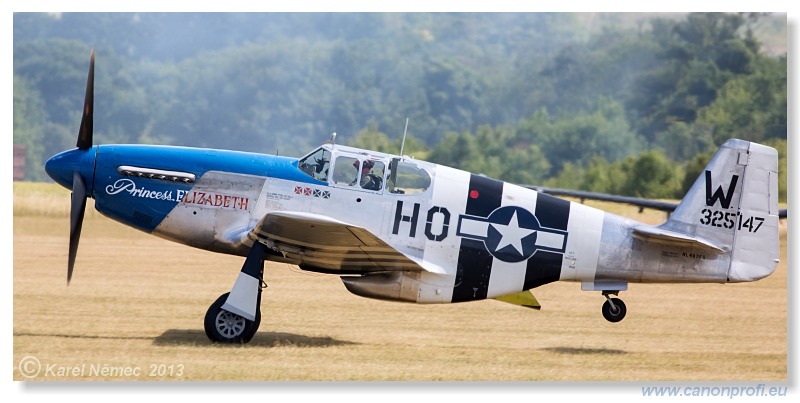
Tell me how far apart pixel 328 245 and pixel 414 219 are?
893 mm

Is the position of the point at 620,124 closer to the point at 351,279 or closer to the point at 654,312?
the point at 654,312

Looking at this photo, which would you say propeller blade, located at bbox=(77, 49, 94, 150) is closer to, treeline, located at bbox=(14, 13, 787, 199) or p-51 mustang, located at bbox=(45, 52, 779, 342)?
p-51 mustang, located at bbox=(45, 52, 779, 342)

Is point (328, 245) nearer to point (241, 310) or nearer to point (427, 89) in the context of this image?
point (241, 310)

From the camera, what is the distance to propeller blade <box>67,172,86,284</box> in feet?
34.1

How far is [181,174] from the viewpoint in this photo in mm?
10867

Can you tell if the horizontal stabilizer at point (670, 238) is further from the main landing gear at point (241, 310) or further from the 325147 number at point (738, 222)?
the main landing gear at point (241, 310)

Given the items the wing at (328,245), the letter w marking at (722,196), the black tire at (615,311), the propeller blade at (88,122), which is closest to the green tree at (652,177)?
the black tire at (615,311)

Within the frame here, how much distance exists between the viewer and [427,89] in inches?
1716

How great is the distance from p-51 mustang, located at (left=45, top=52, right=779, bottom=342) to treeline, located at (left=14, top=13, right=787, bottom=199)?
18907mm

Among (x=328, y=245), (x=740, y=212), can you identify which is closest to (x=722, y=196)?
(x=740, y=212)

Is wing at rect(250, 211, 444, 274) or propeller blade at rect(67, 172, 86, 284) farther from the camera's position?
propeller blade at rect(67, 172, 86, 284)

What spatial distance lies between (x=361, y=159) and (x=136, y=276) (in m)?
6.60

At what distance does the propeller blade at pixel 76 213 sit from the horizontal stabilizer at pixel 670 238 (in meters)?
5.32
